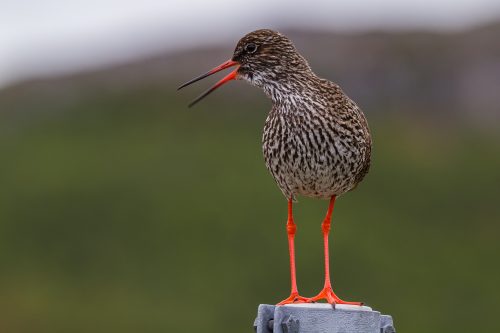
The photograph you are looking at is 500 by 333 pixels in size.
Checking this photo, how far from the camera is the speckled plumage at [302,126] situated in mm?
12297

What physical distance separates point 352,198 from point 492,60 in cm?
2449

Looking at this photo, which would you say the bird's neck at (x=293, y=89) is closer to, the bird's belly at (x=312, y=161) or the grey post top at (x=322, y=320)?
the bird's belly at (x=312, y=161)

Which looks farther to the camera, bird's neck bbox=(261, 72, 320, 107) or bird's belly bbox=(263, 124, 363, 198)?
bird's neck bbox=(261, 72, 320, 107)

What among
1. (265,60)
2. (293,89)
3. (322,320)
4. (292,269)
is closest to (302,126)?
(293,89)

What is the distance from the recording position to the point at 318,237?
42.3m

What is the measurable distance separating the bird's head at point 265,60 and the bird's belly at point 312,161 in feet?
1.93

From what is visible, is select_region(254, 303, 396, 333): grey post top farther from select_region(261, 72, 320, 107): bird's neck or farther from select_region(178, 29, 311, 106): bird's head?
select_region(178, 29, 311, 106): bird's head

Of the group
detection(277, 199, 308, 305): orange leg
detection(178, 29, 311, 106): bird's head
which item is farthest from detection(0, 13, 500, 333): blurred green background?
detection(178, 29, 311, 106): bird's head

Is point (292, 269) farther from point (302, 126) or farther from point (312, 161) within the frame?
point (302, 126)

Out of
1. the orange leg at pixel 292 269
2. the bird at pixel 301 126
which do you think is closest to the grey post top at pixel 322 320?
the orange leg at pixel 292 269

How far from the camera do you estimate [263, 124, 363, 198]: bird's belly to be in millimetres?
12266

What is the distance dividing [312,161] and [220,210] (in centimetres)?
3423

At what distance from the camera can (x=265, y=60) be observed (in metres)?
12.6

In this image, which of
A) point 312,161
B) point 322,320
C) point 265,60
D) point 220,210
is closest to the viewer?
point 322,320
